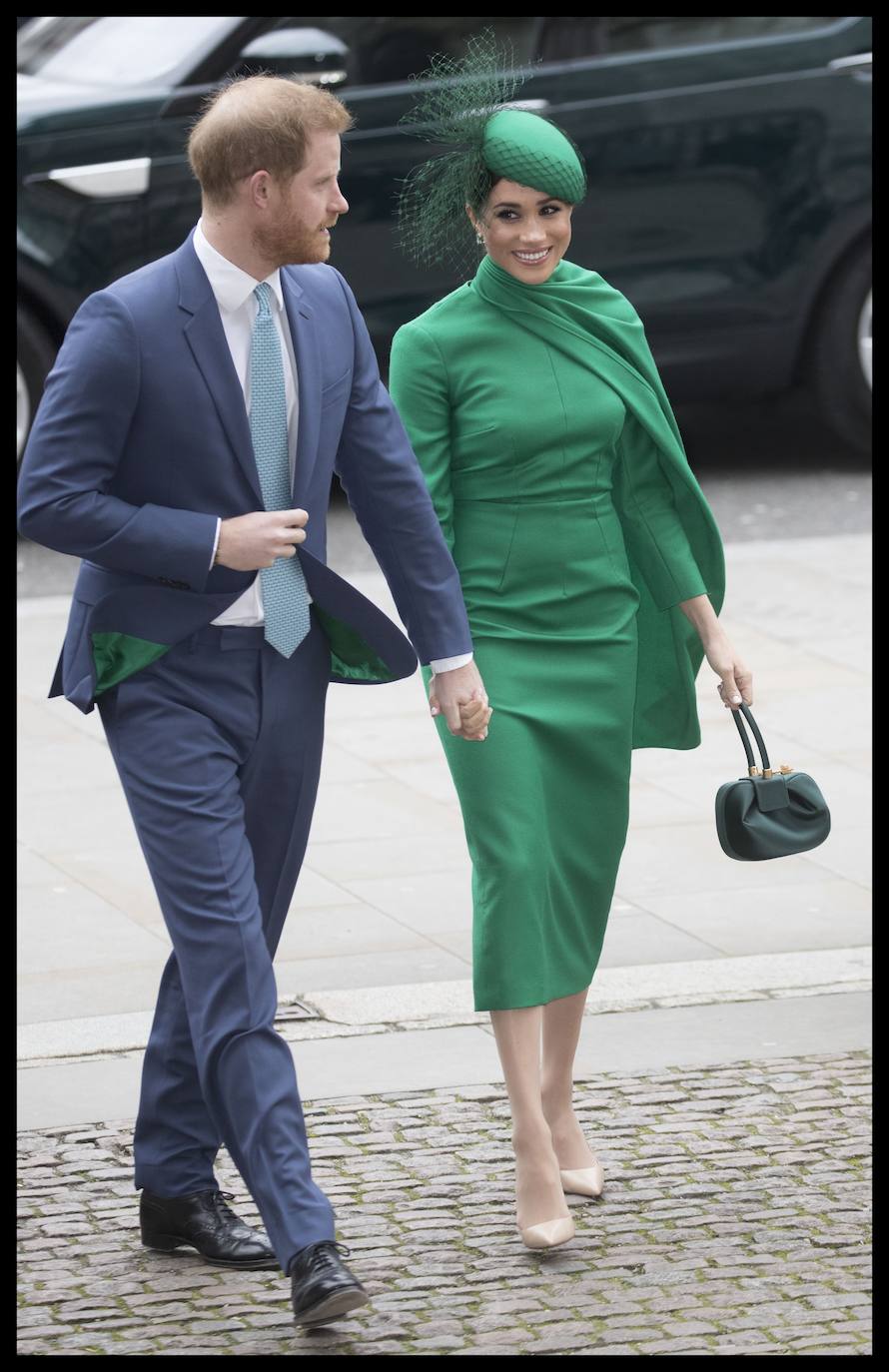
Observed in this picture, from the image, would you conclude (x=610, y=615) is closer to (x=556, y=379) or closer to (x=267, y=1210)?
(x=556, y=379)

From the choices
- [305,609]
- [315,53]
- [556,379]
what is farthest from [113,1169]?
[315,53]

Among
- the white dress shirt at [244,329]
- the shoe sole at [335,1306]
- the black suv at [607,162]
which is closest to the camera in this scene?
the shoe sole at [335,1306]

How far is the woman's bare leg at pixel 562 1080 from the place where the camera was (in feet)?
15.5

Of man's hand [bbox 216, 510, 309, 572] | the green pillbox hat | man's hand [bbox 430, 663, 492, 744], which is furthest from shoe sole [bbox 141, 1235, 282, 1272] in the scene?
the green pillbox hat

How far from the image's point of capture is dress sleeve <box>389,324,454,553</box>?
177 inches

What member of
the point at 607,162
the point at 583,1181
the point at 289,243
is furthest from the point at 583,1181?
the point at 607,162

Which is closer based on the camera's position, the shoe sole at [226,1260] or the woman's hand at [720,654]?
the shoe sole at [226,1260]

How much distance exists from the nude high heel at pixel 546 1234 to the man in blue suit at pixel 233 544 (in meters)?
0.49

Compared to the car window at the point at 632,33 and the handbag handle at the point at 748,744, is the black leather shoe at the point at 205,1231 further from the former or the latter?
the car window at the point at 632,33

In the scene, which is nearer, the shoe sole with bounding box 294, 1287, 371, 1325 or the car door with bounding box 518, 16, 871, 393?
the shoe sole with bounding box 294, 1287, 371, 1325

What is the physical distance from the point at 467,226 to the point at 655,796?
9.29 feet

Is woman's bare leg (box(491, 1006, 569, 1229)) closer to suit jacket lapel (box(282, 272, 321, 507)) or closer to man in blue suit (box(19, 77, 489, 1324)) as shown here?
man in blue suit (box(19, 77, 489, 1324))

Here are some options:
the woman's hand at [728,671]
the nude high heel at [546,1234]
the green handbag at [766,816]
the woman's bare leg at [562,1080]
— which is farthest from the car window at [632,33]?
the nude high heel at [546,1234]

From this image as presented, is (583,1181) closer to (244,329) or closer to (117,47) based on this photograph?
(244,329)
